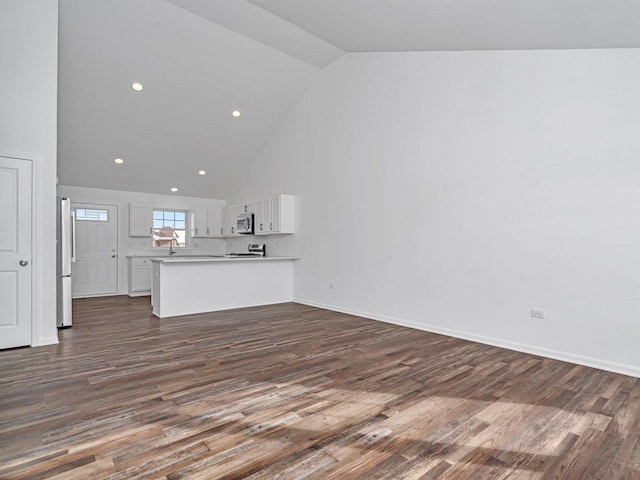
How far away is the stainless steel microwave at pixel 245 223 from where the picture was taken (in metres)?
7.87

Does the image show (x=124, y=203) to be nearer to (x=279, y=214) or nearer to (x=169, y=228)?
(x=169, y=228)

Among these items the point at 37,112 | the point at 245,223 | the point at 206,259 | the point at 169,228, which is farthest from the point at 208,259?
the point at 169,228

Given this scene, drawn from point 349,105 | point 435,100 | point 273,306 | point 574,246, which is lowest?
→ point 273,306

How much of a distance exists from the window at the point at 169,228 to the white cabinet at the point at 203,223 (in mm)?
273

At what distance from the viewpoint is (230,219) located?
891 centimetres

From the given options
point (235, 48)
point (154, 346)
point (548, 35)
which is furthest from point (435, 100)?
point (154, 346)

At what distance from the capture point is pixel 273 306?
6.42m

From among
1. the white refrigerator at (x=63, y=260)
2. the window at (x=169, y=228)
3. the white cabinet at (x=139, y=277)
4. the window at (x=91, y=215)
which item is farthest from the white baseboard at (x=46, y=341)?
the window at (x=169, y=228)

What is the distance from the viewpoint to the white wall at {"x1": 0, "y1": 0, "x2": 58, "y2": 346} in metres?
3.78

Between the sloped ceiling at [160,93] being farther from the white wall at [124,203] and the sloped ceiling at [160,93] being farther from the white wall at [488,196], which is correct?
the white wall at [488,196]

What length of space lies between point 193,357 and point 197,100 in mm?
4666

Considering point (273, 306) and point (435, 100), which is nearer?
point (435, 100)

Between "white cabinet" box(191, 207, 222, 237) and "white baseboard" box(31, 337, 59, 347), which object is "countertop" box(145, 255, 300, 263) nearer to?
"white baseboard" box(31, 337, 59, 347)

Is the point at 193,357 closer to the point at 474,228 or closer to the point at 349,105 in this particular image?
the point at 474,228
